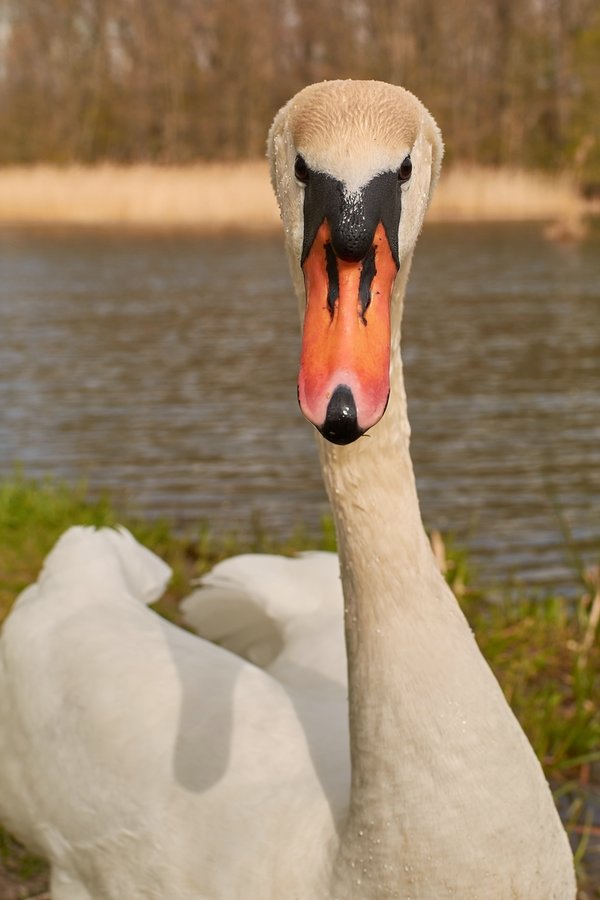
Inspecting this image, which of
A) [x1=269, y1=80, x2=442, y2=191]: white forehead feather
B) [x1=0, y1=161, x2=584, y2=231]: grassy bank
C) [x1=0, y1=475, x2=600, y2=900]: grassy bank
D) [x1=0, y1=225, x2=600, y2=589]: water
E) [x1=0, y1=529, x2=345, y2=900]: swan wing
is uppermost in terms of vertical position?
[x1=269, y1=80, x2=442, y2=191]: white forehead feather

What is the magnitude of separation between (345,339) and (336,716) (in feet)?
4.14

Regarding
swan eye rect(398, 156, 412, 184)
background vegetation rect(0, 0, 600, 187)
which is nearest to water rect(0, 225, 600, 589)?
swan eye rect(398, 156, 412, 184)

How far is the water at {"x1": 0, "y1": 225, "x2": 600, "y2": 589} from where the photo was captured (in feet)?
23.1

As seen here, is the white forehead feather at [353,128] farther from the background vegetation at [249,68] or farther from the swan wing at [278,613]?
the background vegetation at [249,68]

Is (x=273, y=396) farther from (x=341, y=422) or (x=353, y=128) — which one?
(x=341, y=422)

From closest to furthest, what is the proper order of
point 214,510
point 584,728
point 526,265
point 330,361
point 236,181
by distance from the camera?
point 330,361
point 584,728
point 214,510
point 526,265
point 236,181

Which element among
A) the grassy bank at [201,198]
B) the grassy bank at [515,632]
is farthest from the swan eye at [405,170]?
the grassy bank at [201,198]

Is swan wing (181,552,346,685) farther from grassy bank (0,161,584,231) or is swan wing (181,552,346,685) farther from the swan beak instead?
grassy bank (0,161,584,231)

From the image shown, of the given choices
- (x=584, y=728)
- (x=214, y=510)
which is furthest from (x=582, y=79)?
(x=584, y=728)

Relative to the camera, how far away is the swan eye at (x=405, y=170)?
5.98 ft

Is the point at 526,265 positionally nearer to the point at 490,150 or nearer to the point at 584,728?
the point at 584,728

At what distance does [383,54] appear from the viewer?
38844 mm

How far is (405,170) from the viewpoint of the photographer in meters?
1.83

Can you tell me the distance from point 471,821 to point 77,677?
3.88ft
